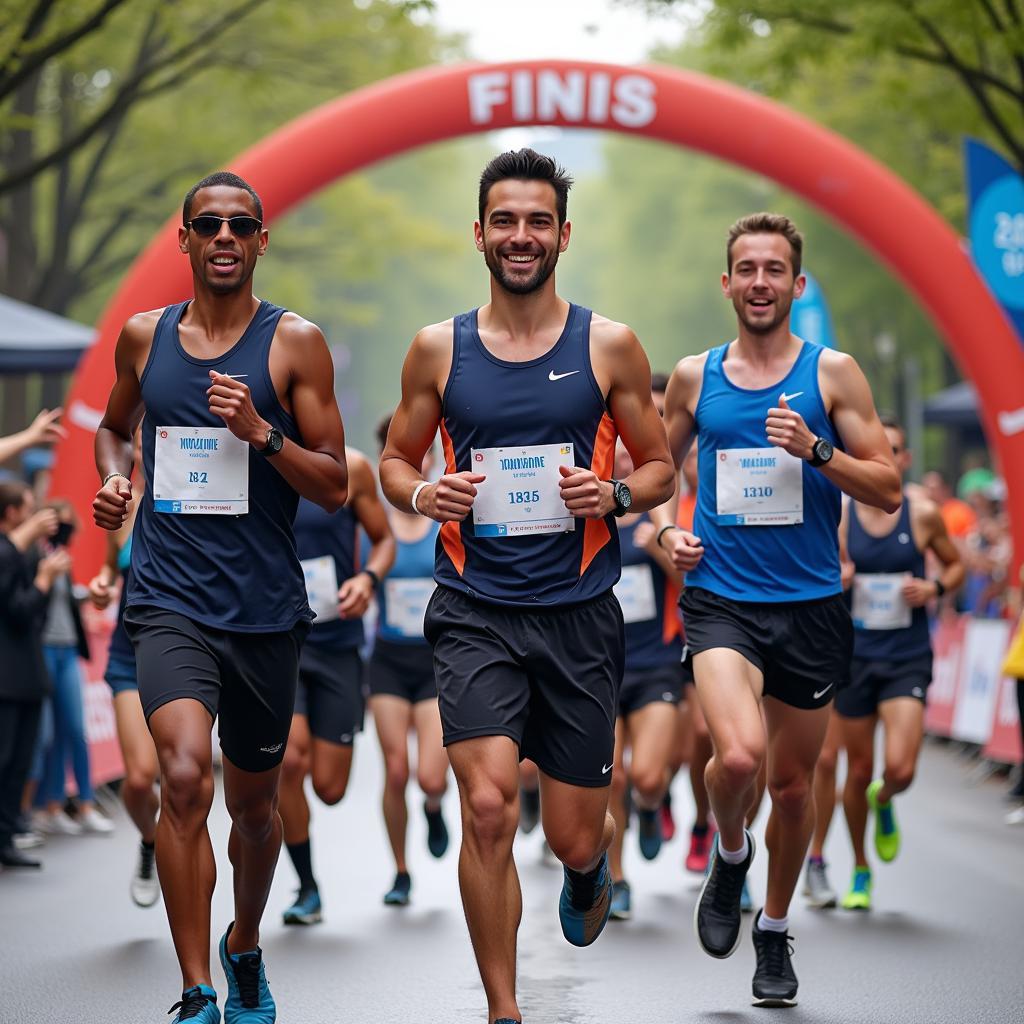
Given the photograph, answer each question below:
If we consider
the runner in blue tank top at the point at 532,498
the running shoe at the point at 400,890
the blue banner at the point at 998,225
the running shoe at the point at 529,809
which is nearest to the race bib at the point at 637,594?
the running shoe at the point at 400,890

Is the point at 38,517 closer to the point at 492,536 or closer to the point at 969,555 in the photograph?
the point at 492,536

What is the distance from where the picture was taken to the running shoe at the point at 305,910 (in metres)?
8.54

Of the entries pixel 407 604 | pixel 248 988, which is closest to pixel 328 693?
pixel 407 604

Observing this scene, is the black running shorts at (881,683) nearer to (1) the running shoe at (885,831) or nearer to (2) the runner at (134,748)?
(1) the running shoe at (885,831)

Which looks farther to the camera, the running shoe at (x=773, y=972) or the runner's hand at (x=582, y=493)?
the running shoe at (x=773, y=972)

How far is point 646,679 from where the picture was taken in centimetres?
947

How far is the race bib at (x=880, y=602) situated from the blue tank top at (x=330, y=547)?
7.68 ft

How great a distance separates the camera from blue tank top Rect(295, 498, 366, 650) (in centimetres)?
880

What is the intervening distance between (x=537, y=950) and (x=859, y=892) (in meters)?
1.83

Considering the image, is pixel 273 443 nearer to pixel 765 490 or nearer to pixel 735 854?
pixel 765 490

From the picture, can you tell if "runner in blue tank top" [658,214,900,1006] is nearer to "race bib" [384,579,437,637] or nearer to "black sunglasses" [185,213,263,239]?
"black sunglasses" [185,213,263,239]

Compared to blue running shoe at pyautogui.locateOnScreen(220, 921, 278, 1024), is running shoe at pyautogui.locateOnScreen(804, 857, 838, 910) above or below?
below

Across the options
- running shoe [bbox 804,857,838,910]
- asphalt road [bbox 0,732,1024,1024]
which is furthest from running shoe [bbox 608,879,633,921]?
running shoe [bbox 804,857,838,910]

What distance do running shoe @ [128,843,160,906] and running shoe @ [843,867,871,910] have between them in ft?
9.90
